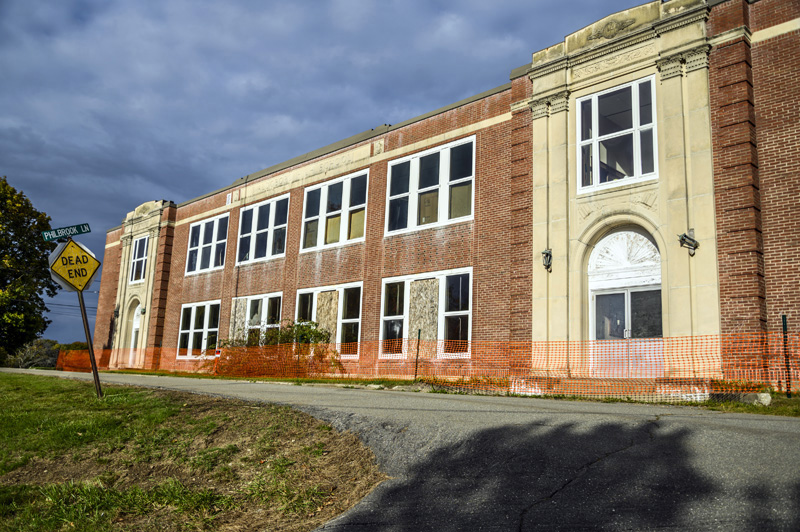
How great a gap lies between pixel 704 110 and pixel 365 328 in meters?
11.5

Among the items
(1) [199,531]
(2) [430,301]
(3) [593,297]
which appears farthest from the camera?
(2) [430,301]

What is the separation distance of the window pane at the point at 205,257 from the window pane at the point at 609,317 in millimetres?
18984

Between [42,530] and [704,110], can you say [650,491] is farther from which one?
[704,110]

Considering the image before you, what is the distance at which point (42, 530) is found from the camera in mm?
5758

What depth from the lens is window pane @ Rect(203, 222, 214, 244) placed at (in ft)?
96.6

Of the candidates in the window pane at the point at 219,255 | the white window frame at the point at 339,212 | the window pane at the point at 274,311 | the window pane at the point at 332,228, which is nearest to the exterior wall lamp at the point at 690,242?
the white window frame at the point at 339,212

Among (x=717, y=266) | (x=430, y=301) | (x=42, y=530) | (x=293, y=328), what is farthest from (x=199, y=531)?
(x=293, y=328)

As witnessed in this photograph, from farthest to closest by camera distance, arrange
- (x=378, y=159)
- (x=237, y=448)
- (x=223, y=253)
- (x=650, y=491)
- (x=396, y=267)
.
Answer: (x=223, y=253) < (x=378, y=159) < (x=396, y=267) < (x=237, y=448) < (x=650, y=491)

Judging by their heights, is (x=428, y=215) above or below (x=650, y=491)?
above

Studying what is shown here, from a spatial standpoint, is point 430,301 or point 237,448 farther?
point 430,301

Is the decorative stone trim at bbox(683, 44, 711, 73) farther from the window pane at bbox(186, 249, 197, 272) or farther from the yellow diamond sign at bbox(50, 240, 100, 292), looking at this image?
the window pane at bbox(186, 249, 197, 272)

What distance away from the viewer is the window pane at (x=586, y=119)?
634 inches

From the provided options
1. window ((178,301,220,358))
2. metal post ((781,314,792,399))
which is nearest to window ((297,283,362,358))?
window ((178,301,220,358))

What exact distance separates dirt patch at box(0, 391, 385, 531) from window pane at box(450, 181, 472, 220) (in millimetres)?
11243
